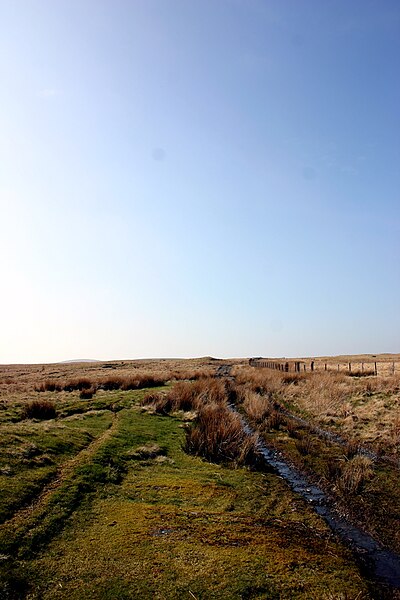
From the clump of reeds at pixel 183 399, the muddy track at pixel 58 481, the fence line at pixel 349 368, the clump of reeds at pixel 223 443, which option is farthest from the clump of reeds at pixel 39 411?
the fence line at pixel 349 368

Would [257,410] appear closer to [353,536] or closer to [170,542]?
[353,536]

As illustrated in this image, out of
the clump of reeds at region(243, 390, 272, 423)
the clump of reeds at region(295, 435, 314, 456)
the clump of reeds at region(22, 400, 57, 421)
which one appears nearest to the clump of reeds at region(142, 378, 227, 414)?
the clump of reeds at region(243, 390, 272, 423)

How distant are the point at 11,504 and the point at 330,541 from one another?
636cm

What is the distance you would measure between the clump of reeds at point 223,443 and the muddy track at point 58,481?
10.7 ft

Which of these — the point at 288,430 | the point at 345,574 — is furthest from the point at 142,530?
the point at 288,430

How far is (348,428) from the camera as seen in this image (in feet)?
64.7

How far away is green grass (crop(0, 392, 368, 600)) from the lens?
600 centimetres

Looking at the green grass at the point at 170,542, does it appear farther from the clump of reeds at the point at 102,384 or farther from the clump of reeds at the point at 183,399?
the clump of reeds at the point at 102,384

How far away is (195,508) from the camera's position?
9.33 meters

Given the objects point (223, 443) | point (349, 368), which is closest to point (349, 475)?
point (223, 443)

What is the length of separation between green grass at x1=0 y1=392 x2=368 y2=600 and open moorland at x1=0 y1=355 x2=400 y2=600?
0.09ft

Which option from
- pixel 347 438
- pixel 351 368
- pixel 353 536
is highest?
pixel 351 368

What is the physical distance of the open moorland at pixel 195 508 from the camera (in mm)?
6211

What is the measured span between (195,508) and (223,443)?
5.90 metres
